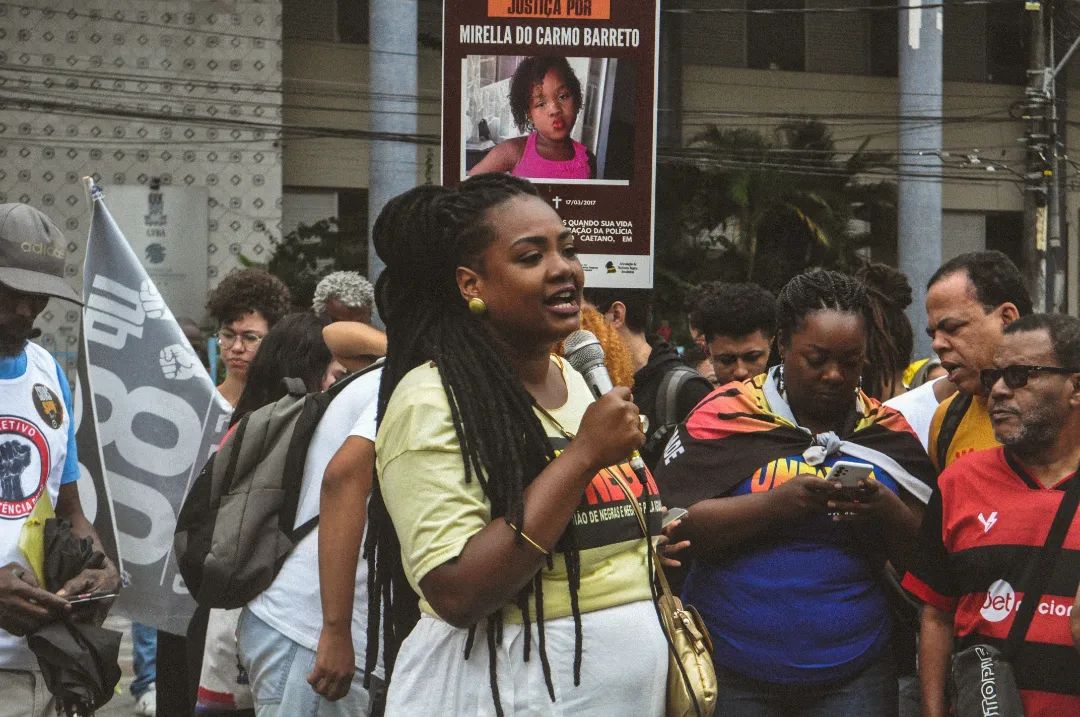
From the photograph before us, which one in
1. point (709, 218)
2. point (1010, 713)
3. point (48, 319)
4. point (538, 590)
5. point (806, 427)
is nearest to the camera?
point (538, 590)

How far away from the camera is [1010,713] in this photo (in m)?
3.33

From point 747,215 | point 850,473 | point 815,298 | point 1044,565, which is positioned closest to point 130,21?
point 747,215

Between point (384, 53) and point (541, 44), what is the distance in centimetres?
1584

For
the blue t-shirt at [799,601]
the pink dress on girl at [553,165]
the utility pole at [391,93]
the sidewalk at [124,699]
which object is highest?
the utility pole at [391,93]

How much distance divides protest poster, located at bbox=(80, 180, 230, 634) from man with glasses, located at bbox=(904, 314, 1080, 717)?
2939mm

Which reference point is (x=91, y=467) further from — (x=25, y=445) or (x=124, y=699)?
(x=124, y=699)

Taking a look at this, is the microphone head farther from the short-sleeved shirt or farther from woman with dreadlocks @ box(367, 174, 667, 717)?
the short-sleeved shirt

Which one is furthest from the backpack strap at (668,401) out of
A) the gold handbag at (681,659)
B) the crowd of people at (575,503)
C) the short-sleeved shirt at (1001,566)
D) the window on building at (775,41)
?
the window on building at (775,41)

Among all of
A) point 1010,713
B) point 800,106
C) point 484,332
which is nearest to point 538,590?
point 484,332

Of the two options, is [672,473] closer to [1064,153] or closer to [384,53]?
[384,53]

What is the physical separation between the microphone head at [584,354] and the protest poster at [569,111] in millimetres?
2375

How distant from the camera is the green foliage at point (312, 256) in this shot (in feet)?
73.1

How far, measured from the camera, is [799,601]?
3.84m

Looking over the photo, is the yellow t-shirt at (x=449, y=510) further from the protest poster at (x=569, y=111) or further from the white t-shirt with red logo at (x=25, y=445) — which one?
the protest poster at (x=569, y=111)
